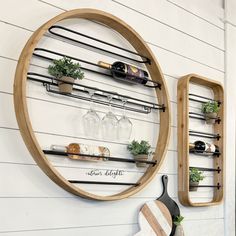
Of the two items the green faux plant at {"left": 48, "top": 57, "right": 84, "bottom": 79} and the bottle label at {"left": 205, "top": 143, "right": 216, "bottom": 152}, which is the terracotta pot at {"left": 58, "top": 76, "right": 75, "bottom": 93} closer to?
the green faux plant at {"left": 48, "top": 57, "right": 84, "bottom": 79}

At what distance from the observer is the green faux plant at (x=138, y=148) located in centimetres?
191

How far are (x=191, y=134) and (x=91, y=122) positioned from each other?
0.77m

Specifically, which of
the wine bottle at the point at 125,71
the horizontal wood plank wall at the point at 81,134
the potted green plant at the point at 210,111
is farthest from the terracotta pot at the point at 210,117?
the wine bottle at the point at 125,71

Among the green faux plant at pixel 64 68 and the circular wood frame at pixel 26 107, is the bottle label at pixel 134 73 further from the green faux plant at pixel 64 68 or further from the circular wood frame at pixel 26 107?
the green faux plant at pixel 64 68

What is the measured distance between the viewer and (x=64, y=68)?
64.4 inches

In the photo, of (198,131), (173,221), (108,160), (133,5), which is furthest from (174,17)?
(173,221)

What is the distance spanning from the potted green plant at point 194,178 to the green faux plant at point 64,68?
943 mm

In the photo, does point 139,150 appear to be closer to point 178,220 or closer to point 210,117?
point 178,220

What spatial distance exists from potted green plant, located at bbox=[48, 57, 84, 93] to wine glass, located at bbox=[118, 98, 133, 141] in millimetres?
328

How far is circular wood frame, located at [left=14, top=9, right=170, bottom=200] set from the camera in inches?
58.7

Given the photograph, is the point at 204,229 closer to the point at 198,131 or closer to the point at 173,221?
the point at 173,221

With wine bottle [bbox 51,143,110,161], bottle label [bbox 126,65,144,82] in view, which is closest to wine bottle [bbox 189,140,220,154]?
bottle label [bbox 126,65,144,82]

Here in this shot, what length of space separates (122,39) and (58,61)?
1.53 ft

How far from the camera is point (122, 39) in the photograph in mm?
1980
